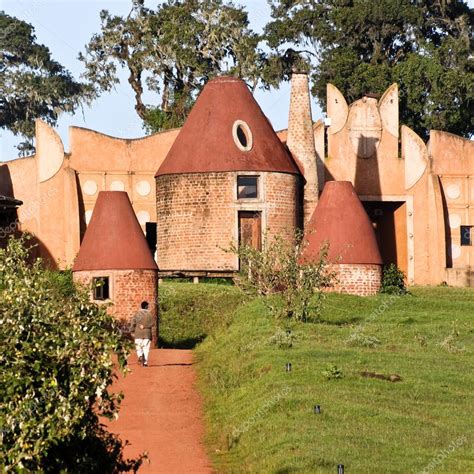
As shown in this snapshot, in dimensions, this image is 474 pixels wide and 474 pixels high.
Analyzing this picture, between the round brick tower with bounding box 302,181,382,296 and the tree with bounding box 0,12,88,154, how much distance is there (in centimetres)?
3110

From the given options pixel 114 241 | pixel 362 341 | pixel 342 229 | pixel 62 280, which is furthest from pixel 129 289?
pixel 342 229

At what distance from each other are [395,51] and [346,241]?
25157 mm

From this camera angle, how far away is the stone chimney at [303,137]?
43.5m

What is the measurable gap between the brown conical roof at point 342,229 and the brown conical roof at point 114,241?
6.20m

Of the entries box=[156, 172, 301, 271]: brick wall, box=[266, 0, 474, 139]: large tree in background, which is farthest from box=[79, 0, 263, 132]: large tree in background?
box=[156, 172, 301, 271]: brick wall

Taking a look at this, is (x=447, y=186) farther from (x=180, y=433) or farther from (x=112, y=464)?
(x=112, y=464)

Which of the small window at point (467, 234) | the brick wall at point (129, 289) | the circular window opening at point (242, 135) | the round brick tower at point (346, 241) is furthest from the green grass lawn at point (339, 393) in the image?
the small window at point (467, 234)

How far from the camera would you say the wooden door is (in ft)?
138

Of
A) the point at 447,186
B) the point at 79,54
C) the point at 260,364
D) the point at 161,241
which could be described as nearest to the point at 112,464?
the point at 260,364

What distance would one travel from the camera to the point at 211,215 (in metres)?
41.9

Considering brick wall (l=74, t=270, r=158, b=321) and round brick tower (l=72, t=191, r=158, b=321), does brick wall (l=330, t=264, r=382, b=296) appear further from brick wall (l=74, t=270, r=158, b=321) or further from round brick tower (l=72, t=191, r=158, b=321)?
brick wall (l=74, t=270, r=158, b=321)

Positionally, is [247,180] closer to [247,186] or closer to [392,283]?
[247,186]

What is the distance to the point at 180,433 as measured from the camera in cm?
2136

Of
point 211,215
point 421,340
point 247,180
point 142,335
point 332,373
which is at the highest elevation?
point 247,180
